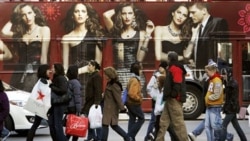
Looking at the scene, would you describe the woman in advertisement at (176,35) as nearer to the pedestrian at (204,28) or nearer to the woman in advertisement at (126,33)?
the pedestrian at (204,28)

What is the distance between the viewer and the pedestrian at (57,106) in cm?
1438

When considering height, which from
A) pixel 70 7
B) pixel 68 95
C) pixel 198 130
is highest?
pixel 70 7

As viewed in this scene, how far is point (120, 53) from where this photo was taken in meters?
23.2

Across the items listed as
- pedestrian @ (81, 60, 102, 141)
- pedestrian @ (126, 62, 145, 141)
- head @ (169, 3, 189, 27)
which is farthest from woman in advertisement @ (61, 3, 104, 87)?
pedestrian @ (81, 60, 102, 141)

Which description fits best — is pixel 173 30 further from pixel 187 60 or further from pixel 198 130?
pixel 198 130

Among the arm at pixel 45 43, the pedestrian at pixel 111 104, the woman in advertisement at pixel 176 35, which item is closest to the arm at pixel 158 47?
the woman in advertisement at pixel 176 35

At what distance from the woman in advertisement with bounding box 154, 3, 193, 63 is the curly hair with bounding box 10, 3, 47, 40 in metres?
3.70

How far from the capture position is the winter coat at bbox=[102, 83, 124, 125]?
594 inches

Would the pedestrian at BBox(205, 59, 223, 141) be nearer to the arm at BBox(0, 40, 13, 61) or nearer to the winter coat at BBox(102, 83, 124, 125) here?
the winter coat at BBox(102, 83, 124, 125)

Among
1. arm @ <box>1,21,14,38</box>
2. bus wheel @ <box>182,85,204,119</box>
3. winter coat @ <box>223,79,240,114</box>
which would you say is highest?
arm @ <box>1,21,14,38</box>

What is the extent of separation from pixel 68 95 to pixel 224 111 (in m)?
3.59

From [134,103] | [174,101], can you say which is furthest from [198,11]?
[174,101]

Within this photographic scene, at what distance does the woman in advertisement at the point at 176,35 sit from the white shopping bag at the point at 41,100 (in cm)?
888

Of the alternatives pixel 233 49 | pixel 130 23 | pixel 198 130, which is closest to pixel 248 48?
pixel 233 49
